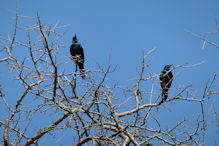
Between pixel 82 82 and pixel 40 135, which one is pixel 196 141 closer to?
pixel 82 82

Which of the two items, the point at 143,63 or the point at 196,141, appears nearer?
the point at 143,63

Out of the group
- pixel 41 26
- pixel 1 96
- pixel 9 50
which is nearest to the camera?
pixel 41 26

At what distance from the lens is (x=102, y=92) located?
2695 mm

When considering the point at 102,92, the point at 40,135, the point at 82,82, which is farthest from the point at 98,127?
the point at 40,135

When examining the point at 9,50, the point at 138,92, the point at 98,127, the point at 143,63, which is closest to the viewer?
the point at 143,63

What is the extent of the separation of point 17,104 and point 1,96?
0.71ft

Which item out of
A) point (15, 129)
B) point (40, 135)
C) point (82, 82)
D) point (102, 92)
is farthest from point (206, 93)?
point (15, 129)

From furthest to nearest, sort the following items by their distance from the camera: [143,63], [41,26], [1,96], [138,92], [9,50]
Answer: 1. [1,96]
2. [9,50]
3. [138,92]
4. [143,63]
5. [41,26]

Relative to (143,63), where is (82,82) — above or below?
above

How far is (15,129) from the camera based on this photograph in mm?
3049

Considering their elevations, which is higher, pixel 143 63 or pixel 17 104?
pixel 17 104

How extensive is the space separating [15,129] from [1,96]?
0.41 metres

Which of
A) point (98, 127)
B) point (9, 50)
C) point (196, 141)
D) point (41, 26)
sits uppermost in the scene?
point (9, 50)

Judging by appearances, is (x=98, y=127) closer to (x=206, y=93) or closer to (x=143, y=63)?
(x=143, y=63)
